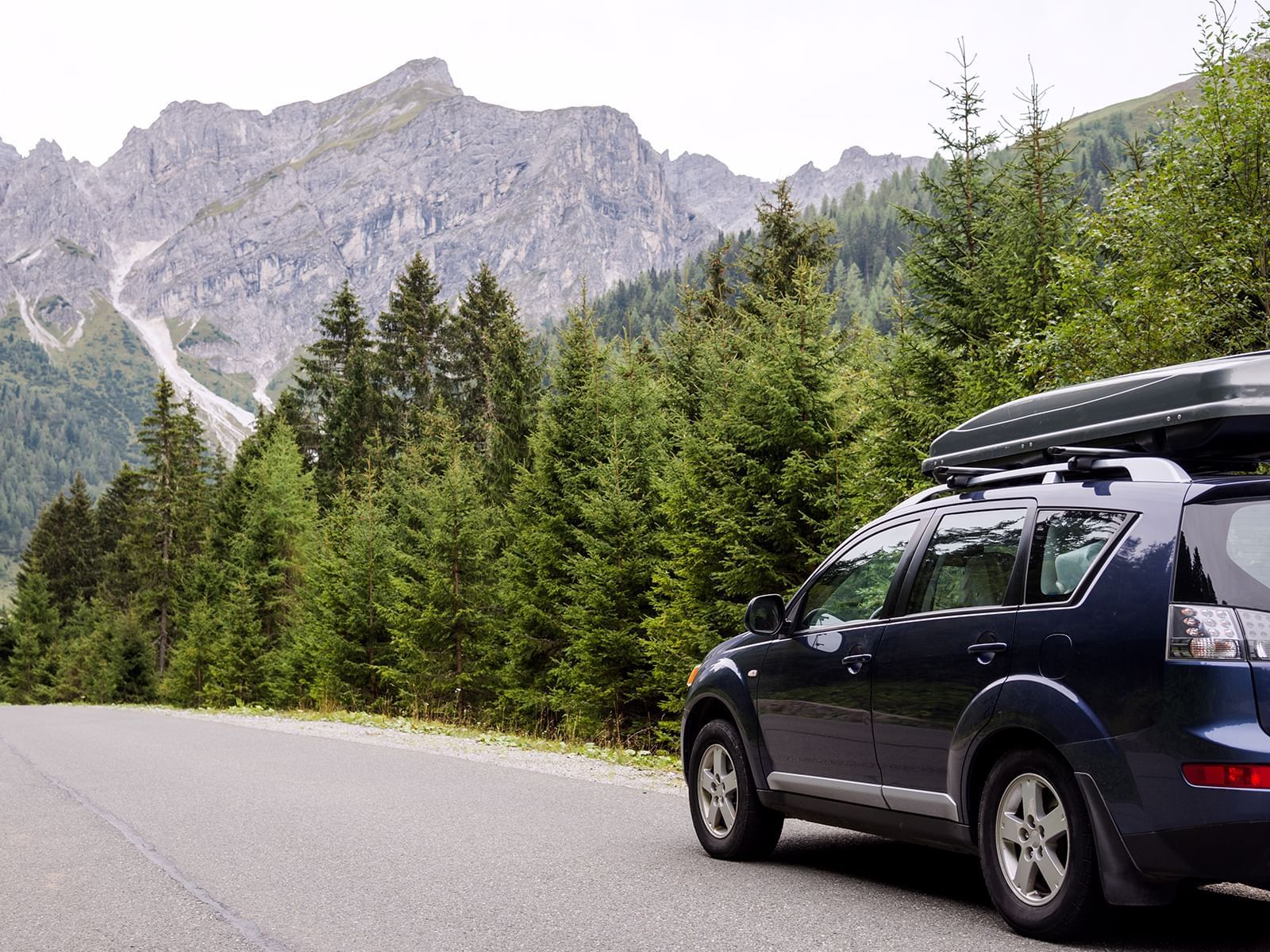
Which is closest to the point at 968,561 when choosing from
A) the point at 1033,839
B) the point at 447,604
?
the point at 1033,839

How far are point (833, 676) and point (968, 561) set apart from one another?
39.9 inches

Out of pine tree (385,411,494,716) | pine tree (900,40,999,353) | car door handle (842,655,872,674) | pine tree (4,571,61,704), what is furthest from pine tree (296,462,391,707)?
pine tree (4,571,61,704)

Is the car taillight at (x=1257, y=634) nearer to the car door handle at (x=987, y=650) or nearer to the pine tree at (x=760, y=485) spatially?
the car door handle at (x=987, y=650)

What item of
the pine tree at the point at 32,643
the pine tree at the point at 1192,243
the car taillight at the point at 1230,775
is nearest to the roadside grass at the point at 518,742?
the pine tree at the point at 1192,243

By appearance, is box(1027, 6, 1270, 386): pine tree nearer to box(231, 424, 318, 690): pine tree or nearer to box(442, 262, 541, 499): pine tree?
box(442, 262, 541, 499): pine tree

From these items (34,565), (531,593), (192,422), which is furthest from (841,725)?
(34,565)

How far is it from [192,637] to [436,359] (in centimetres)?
1571

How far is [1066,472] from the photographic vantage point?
5.00 m

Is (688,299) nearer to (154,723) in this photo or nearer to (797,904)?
(154,723)

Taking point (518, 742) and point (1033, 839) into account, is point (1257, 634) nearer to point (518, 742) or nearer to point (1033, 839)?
point (1033, 839)

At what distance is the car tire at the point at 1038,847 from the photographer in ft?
14.4

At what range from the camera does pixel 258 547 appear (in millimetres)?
46406

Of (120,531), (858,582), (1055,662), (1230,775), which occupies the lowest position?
(1230,775)

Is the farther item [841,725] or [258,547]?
[258,547]
